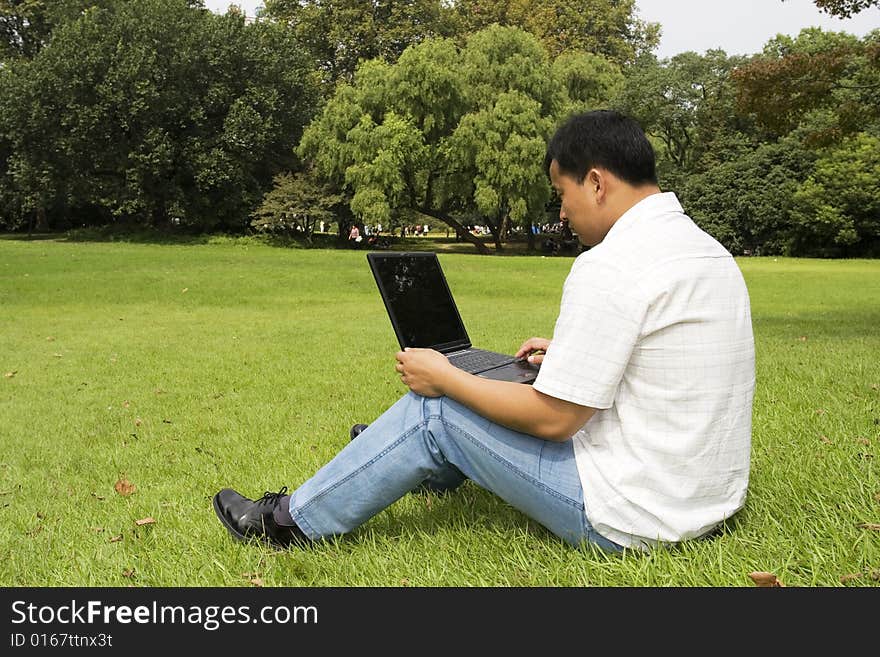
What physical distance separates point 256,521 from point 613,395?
1.54 metres

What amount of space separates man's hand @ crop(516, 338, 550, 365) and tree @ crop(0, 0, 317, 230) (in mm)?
33500

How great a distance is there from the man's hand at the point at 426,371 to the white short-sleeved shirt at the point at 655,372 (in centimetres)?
36

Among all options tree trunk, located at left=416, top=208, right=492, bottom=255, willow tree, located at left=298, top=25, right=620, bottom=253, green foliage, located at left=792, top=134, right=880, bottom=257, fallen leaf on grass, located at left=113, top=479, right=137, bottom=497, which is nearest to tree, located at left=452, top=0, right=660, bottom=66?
willow tree, located at left=298, top=25, right=620, bottom=253

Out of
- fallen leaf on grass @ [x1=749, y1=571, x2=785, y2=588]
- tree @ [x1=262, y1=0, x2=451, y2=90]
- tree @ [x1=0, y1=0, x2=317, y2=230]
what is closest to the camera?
fallen leaf on grass @ [x1=749, y1=571, x2=785, y2=588]

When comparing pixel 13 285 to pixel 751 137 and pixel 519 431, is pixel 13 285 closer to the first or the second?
pixel 519 431

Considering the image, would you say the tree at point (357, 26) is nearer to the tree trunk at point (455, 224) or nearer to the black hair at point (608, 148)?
the tree trunk at point (455, 224)

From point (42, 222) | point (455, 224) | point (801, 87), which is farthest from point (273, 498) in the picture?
point (42, 222)

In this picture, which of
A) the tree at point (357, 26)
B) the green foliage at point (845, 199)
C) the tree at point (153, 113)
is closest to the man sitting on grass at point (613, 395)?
the tree at point (153, 113)

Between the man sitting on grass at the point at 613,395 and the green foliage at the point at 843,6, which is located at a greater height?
the green foliage at the point at 843,6

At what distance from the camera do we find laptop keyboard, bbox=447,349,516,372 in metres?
3.17

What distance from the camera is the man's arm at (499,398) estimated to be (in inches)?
94.6

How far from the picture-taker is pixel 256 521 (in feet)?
10.3

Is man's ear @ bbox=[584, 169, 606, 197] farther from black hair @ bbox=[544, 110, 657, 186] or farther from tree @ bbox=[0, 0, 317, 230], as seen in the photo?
tree @ bbox=[0, 0, 317, 230]

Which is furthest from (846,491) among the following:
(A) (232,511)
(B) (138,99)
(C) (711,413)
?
(B) (138,99)
